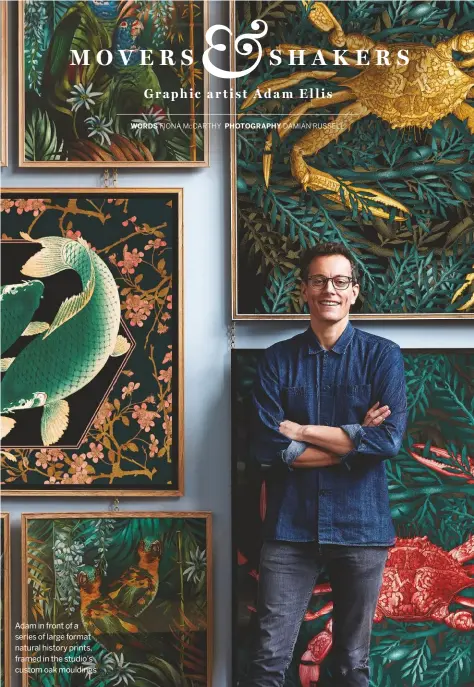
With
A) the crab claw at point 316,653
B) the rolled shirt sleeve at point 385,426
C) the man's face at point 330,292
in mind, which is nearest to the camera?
the rolled shirt sleeve at point 385,426

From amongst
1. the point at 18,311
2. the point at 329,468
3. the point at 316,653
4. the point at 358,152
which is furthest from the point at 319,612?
the point at 358,152

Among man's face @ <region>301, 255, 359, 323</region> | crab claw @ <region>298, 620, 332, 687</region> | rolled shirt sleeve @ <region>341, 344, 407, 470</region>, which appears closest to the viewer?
rolled shirt sleeve @ <region>341, 344, 407, 470</region>

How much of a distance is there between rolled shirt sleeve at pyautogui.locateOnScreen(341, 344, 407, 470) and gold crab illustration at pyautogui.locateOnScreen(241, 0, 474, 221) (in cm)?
52

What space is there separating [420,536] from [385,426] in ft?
1.64

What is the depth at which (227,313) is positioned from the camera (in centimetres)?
222

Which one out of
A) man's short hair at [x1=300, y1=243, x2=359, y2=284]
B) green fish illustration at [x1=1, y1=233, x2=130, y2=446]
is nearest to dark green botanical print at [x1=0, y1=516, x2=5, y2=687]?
green fish illustration at [x1=1, y1=233, x2=130, y2=446]

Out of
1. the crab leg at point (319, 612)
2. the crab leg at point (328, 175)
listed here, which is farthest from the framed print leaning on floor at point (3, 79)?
the crab leg at point (319, 612)

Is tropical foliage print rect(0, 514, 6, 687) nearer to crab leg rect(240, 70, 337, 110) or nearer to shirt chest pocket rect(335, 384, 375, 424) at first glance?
shirt chest pocket rect(335, 384, 375, 424)

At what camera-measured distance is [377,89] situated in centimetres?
218

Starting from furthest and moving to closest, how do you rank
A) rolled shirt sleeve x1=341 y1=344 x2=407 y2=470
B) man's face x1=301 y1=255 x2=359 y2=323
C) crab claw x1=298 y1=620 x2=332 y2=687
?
crab claw x1=298 y1=620 x2=332 y2=687
man's face x1=301 y1=255 x2=359 y2=323
rolled shirt sleeve x1=341 y1=344 x2=407 y2=470

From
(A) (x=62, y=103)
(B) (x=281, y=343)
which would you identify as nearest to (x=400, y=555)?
(B) (x=281, y=343)

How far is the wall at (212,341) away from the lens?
2203 millimetres

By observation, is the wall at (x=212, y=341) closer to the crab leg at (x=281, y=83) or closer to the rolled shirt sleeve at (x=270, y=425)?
the crab leg at (x=281, y=83)

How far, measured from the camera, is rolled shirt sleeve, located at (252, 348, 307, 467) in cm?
192
